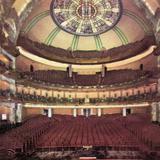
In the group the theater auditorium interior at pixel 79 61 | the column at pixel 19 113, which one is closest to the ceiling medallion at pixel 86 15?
the theater auditorium interior at pixel 79 61

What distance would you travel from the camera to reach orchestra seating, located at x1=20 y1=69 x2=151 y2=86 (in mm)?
29737

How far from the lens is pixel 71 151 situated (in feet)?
31.7

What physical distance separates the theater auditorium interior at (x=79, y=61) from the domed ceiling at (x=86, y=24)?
0.39 ft

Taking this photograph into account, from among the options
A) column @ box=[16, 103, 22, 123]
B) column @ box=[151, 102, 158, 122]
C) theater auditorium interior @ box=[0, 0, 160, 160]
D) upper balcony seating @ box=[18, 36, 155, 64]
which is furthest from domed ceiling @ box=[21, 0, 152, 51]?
column @ box=[16, 103, 22, 123]

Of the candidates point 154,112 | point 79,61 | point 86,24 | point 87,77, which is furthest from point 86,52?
point 154,112

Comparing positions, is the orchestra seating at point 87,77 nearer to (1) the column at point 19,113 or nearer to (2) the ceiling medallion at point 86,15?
(1) the column at point 19,113

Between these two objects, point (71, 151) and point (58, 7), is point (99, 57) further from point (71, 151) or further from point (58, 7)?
point (71, 151)

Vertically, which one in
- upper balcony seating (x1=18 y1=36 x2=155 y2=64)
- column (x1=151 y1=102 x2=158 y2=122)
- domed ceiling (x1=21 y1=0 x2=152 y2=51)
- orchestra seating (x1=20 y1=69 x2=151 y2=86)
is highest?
domed ceiling (x1=21 y1=0 x2=152 y2=51)

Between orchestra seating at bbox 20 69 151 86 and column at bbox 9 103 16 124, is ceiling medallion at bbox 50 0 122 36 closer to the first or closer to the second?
orchestra seating at bbox 20 69 151 86

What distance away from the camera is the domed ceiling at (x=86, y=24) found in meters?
29.4

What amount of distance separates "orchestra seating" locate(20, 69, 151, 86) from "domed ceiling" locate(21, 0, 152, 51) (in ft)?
13.2

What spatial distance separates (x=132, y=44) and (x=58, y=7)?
10.4 meters

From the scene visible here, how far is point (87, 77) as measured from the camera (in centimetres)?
3378

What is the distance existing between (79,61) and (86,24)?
5.31 meters
